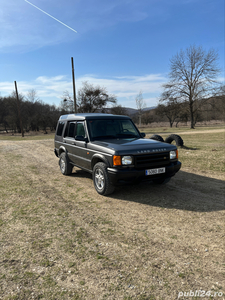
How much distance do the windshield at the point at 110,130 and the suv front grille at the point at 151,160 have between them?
1.36m

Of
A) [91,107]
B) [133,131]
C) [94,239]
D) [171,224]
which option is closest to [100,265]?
[94,239]

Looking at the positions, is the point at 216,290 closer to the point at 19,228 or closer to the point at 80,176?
the point at 19,228

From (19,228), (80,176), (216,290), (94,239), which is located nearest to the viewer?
(216,290)

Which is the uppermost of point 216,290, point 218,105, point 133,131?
point 218,105

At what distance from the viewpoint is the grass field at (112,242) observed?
2.35 meters

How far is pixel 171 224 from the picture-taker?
3725 millimetres

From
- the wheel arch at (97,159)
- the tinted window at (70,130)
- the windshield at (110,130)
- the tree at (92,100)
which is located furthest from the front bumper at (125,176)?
the tree at (92,100)

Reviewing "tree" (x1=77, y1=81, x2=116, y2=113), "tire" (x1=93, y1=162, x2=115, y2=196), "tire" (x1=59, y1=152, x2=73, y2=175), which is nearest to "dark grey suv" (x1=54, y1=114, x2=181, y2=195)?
"tire" (x1=93, y1=162, x2=115, y2=196)

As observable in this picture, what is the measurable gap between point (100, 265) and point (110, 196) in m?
2.54

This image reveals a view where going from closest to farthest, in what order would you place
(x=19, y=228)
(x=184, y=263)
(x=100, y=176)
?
(x=184, y=263), (x=19, y=228), (x=100, y=176)

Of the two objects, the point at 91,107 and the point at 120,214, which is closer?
the point at 120,214

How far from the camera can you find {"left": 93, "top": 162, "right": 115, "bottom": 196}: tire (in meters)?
4.91

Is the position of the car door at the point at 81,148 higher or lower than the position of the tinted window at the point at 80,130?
lower

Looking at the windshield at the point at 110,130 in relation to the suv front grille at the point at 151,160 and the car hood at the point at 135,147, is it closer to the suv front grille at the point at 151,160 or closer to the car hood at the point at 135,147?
the car hood at the point at 135,147
